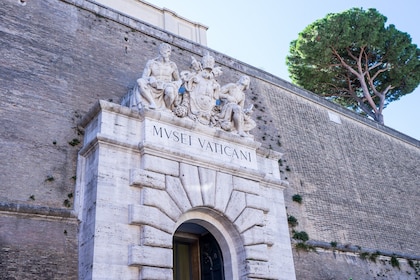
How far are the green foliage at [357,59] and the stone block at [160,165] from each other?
12.2m

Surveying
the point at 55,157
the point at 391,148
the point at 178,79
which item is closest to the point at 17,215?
the point at 55,157

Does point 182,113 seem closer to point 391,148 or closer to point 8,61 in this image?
point 8,61

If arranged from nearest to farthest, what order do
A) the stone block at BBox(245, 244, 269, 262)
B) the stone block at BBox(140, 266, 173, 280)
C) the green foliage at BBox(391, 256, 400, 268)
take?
1. the stone block at BBox(140, 266, 173, 280)
2. the stone block at BBox(245, 244, 269, 262)
3. the green foliage at BBox(391, 256, 400, 268)

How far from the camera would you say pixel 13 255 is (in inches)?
251

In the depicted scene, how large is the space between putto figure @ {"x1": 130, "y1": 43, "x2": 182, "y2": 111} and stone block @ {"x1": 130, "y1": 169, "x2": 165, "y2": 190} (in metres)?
1.15

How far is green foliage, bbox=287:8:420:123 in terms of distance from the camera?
1833 centimetres

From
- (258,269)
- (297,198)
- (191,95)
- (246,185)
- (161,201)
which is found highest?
(191,95)

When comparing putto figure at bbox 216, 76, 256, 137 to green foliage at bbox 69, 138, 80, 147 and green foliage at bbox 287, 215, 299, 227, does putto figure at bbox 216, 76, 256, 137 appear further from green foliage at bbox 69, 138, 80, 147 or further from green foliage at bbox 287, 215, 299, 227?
green foliage at bbox 69, 138, 80, 147

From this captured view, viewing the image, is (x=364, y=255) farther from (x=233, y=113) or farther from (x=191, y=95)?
(x=191, y=95)

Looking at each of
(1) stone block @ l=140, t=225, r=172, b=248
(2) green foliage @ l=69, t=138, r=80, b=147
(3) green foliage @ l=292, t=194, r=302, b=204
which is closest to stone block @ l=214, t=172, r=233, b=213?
(1) stone block @ l=140, t=225, r=172, b=248

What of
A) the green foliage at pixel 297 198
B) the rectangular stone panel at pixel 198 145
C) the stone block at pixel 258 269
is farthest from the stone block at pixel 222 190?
the green foliage at pixel 297 198

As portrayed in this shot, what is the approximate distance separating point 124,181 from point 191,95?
85.5 inches

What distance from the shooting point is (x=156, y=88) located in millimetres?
8055

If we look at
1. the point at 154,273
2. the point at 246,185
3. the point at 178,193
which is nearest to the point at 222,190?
the point at 246,185
